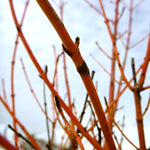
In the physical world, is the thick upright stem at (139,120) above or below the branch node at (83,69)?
above

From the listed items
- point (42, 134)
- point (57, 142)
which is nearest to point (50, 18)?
point (57, 142)

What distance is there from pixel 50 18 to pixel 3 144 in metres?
0.13

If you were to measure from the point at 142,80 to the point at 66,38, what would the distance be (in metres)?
0.27

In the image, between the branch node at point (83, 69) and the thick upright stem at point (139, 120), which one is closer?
the branch node at point (83, 69)

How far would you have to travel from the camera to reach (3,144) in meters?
0.16

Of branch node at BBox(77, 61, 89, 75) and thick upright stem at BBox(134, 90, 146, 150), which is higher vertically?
thick upright stem at BBox(134, 90, 146, 150)

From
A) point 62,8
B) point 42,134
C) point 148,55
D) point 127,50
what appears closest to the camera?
point 148,55

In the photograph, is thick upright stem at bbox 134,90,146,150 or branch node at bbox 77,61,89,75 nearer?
branch node at bbox 77,61,89,75

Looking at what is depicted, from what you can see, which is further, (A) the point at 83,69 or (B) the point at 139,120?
(B) the point at 139,120

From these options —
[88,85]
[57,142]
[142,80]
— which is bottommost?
[88,85]

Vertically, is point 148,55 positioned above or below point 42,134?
below

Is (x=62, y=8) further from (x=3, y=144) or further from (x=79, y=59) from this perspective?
(x=3, y=144)

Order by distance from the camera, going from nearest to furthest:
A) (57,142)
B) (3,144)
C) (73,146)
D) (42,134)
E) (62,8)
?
(3,144) < (73,146) < (62,8) < (57,142) < (42,134)

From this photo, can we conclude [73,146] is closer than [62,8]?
Yes
